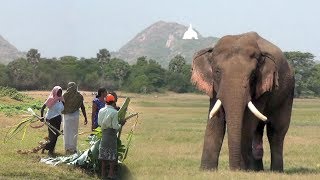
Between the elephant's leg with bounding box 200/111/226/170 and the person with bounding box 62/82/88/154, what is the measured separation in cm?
331

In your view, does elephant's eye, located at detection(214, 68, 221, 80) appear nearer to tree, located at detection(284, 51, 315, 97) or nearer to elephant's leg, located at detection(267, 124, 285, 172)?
elephant's leg, located at detection(267, 124, 285, 172)

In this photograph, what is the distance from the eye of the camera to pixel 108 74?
118 meters

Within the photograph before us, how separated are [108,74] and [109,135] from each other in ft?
348

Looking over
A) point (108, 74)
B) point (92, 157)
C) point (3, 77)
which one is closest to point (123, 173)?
point (92, 157)

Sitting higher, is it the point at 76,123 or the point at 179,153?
the point at 76,123

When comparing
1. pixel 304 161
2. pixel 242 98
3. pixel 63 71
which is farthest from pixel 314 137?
pixel 63 71

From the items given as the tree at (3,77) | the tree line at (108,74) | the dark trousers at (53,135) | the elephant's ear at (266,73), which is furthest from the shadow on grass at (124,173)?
the tree at (3,77)

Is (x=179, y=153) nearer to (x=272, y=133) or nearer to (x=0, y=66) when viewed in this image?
(x=272, y=133)

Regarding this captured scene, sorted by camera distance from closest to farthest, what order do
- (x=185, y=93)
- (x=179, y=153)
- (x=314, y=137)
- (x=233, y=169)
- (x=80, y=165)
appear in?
(x=233, y=169)
(x=80, y=165)
(x=179, y=153)
(x=314, y=137)
(x=185, y=93)

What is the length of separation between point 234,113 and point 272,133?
3.43 meters

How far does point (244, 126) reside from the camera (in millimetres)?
12281

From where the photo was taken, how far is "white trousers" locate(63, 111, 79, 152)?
14445 millimetres

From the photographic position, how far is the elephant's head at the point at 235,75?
11891mm

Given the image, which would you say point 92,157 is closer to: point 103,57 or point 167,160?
point 167,160
